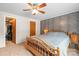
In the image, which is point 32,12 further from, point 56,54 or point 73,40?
point 73,40

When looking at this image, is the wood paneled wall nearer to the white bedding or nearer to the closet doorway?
the white bedding

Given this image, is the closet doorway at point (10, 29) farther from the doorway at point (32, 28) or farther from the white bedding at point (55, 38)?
the white bedding at point (55, 38)

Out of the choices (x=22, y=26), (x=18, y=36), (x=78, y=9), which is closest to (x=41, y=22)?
(x=22, y=26)

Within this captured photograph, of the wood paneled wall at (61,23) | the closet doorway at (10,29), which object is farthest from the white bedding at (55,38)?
the closet doorway at (10,29)

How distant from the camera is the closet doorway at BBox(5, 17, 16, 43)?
5.64 ft

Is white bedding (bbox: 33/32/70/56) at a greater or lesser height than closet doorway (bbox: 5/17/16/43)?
lesser

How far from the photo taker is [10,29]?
1716 mm

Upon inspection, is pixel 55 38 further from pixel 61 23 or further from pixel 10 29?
pixel 10 29

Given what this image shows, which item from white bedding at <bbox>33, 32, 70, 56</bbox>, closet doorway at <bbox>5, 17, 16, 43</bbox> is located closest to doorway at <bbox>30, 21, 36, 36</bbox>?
white bedding at <bbox>33, 32, 70, 56</bbox>

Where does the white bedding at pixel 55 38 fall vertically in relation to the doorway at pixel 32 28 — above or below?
below

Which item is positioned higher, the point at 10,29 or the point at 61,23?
the point at 61,23

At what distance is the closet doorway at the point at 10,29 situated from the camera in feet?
Result: 5.64

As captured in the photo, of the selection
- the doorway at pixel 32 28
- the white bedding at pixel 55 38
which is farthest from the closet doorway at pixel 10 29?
the white bedding at pixel 55 38

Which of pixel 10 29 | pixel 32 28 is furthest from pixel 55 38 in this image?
pixel 10 29
